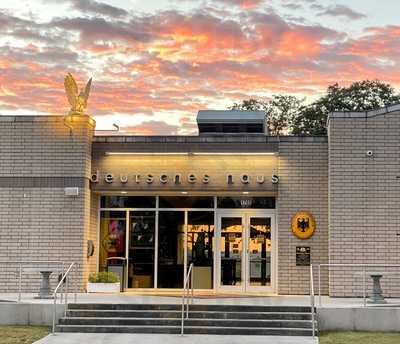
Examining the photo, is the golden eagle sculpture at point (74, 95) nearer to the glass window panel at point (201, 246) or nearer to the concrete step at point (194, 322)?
the glass window panel at point (201, 246)

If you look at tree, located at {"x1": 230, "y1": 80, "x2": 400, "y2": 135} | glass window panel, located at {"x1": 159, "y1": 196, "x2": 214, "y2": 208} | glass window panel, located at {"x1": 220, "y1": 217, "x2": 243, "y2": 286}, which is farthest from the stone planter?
tree, located at {"x1": 230, "y1": 80, "x2": 400, "y2": 135}

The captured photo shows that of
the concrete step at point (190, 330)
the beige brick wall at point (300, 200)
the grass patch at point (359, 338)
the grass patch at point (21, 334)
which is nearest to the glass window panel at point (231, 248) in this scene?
the beige brick wall at point (300, 200)

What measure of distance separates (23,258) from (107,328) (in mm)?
5165

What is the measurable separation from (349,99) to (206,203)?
25.6 meters

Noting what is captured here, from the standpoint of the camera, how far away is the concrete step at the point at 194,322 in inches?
551

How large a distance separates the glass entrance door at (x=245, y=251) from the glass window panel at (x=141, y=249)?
1802 millimetres

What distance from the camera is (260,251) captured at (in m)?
19.1

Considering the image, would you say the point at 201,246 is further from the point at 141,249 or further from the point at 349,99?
the point at 349,99

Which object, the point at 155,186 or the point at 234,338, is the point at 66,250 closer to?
the point at 155,186

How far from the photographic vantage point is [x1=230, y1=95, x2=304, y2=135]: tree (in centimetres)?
4684

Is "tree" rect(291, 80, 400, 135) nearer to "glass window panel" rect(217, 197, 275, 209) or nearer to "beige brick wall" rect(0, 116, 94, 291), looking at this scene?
"glass window panel" rect(217, 197, 275, 209)

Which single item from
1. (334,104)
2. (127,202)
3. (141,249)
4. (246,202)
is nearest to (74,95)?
(127,202)

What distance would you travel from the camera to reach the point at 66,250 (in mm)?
18250

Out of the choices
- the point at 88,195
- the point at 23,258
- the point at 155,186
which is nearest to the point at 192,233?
the point at 155,186
